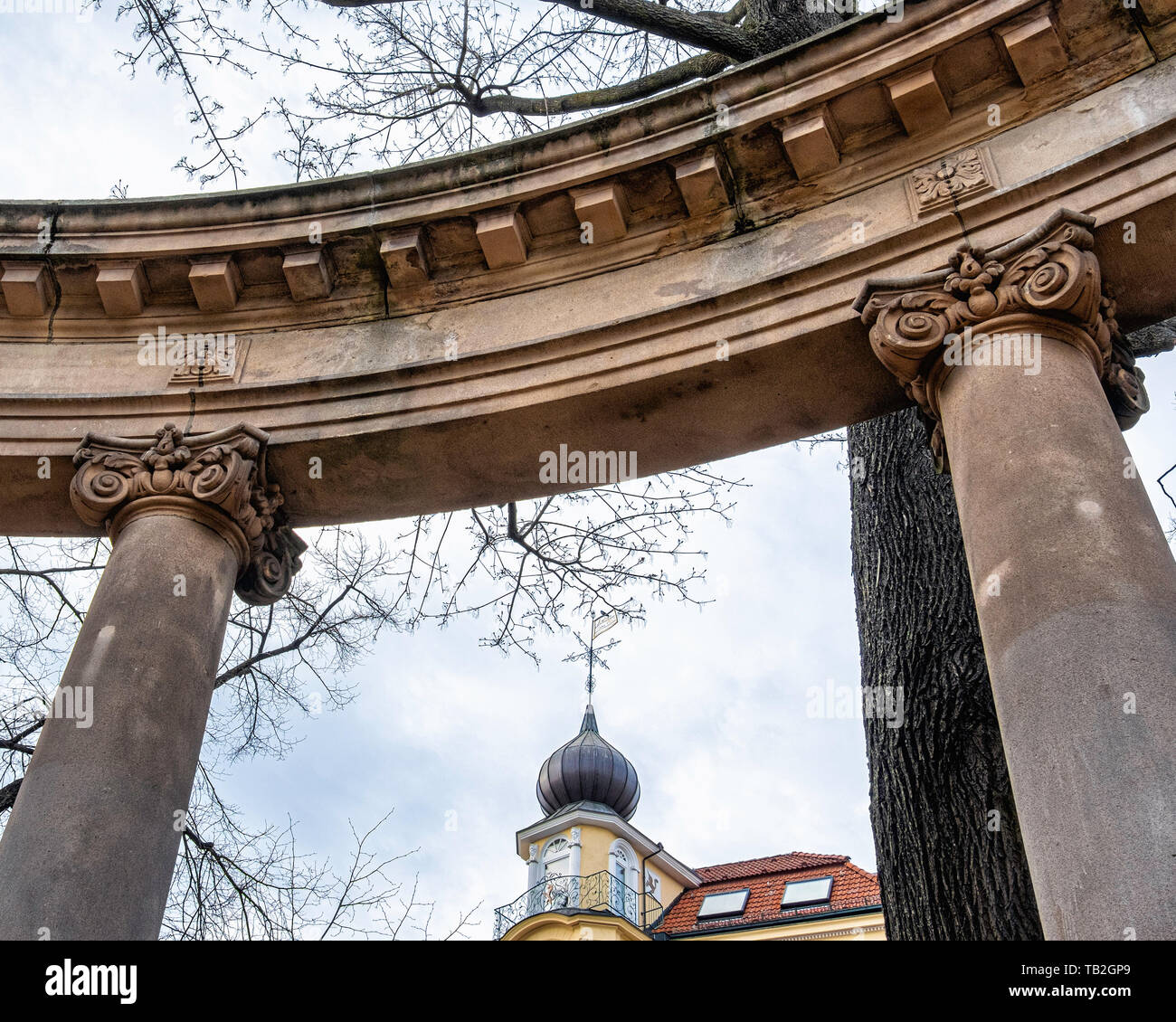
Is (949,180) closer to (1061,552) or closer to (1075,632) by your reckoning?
(1061,552)

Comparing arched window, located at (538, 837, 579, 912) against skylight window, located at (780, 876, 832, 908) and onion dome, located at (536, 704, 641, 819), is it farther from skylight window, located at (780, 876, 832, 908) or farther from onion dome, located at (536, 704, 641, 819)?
skylight window, located at (780, 876, 832, 908)

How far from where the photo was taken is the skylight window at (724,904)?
52.3 metres

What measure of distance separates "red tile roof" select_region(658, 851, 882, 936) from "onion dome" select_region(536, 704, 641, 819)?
5.41 meters

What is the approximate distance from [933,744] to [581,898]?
47842mm

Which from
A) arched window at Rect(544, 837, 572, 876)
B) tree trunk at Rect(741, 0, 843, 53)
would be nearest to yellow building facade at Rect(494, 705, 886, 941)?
arched window at Rect(544, 837, 572, 876)

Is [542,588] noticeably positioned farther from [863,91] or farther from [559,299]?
[863,91]

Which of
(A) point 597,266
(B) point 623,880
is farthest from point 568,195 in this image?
(B) point 623,880

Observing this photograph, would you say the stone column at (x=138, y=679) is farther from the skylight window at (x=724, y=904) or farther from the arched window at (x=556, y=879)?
the arched window at (x=556, y=879)

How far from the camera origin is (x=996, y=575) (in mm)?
8117

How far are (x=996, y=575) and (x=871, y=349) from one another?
9.19 feet

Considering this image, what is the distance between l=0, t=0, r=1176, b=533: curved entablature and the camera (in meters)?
10.2

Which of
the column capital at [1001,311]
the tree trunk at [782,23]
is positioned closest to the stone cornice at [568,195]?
the column capital at [1001,311]

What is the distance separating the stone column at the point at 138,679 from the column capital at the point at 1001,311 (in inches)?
229

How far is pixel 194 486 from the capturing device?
10922mm
